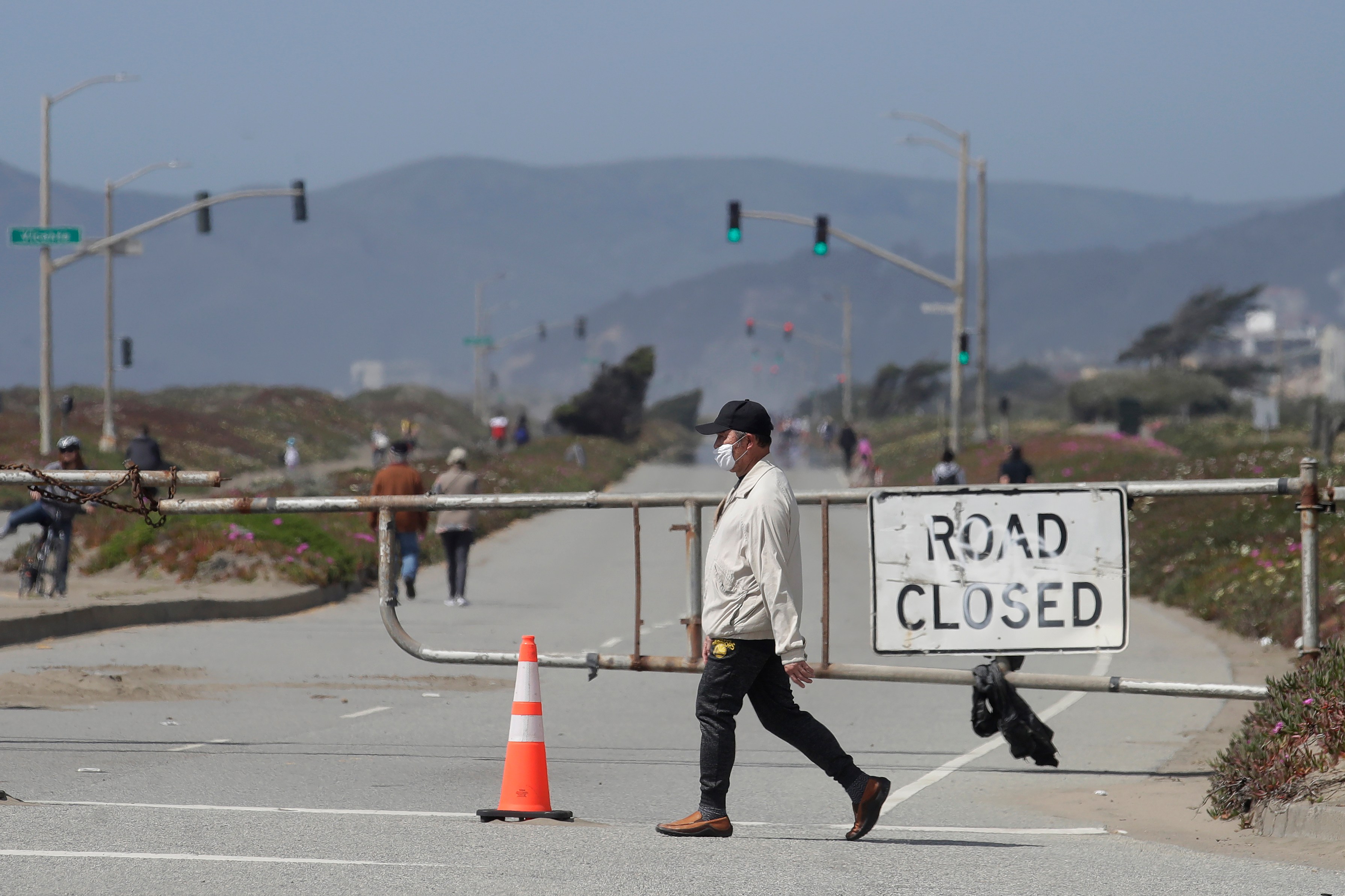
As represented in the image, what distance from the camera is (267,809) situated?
27.0 feet

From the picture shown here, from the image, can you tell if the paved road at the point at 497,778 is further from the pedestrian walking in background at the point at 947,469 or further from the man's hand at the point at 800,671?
the pedestrian walking in background at the point at 947,469

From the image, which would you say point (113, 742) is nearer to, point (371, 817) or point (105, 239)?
point (371, 817)

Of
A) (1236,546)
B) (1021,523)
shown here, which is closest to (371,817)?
(1021,523)

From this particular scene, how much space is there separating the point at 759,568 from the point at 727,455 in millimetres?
531

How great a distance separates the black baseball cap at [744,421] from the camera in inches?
297

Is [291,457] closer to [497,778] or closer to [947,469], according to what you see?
[947,469]

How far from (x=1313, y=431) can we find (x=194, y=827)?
96.8 feet

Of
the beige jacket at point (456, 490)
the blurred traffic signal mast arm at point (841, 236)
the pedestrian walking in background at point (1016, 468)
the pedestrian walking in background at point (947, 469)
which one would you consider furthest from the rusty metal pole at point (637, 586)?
the blurred traffic signal mast arm at point (841, 236)

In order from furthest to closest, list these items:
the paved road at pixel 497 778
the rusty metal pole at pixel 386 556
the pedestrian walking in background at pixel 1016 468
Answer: the pedestrian walking in background at pixel 1016 468
the rusty metal pole at pixel 386 556
the paved road at pixel 497 778

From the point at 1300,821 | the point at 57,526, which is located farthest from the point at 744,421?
the point at 57,526

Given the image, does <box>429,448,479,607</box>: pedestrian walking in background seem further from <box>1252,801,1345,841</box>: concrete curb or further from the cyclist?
<box>1252,801,1345,841</box>: concrete curb

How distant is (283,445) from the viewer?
74000 mm

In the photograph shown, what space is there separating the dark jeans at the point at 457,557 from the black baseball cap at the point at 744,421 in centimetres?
1347

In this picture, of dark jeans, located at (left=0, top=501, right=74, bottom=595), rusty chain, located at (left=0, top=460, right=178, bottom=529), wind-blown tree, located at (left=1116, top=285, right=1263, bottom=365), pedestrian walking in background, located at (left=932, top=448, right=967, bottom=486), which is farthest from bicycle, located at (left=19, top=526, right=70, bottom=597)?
wind-blown tree, located at (left=1116, top=285, right=1263, bottom=365)
